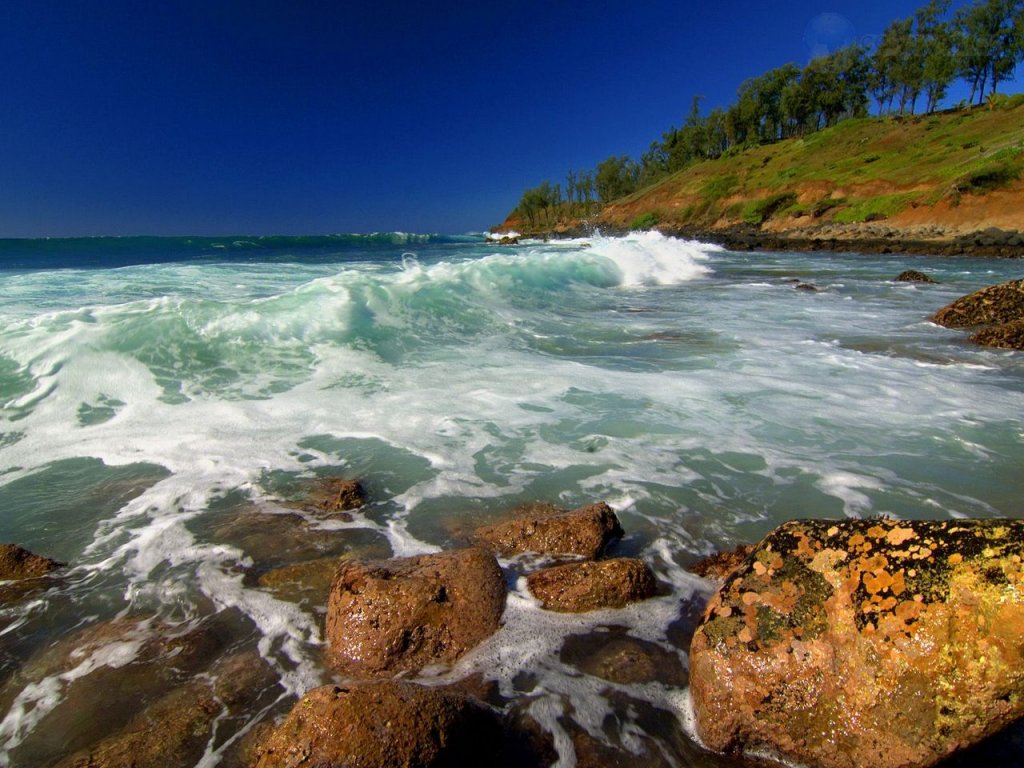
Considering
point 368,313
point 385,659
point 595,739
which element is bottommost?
point 595,739

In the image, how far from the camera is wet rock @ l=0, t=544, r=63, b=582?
2951 mm

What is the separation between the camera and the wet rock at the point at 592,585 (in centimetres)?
272

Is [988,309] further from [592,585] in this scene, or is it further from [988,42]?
[988,42]

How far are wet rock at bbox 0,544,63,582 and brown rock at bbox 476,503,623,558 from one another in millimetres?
2449

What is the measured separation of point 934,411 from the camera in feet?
17.3

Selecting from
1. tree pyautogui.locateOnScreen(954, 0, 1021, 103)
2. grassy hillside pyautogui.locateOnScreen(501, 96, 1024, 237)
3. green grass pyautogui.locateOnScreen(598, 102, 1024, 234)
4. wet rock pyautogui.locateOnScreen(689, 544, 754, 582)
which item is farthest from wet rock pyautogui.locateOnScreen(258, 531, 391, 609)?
tree pyautogui.locateOnScreen(954, 0, 1021, 103)

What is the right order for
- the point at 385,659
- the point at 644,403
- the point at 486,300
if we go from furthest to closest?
the point at 486,300 → the point at 644,403 → the point at 385,659

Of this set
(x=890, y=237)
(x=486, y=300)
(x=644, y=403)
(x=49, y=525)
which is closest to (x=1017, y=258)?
(x=890, y=237)

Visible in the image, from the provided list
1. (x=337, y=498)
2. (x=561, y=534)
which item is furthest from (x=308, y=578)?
(x=561, y=534)

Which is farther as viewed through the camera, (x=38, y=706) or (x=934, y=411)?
(x=934, y=411)

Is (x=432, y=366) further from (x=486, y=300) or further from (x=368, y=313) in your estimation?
(x=486, y=300)

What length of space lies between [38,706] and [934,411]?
6.84 metres

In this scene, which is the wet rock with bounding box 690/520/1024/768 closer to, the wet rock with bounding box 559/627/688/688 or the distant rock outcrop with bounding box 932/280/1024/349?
the wet rock with bounding box 559/627/688/688

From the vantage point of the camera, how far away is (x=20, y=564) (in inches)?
118
